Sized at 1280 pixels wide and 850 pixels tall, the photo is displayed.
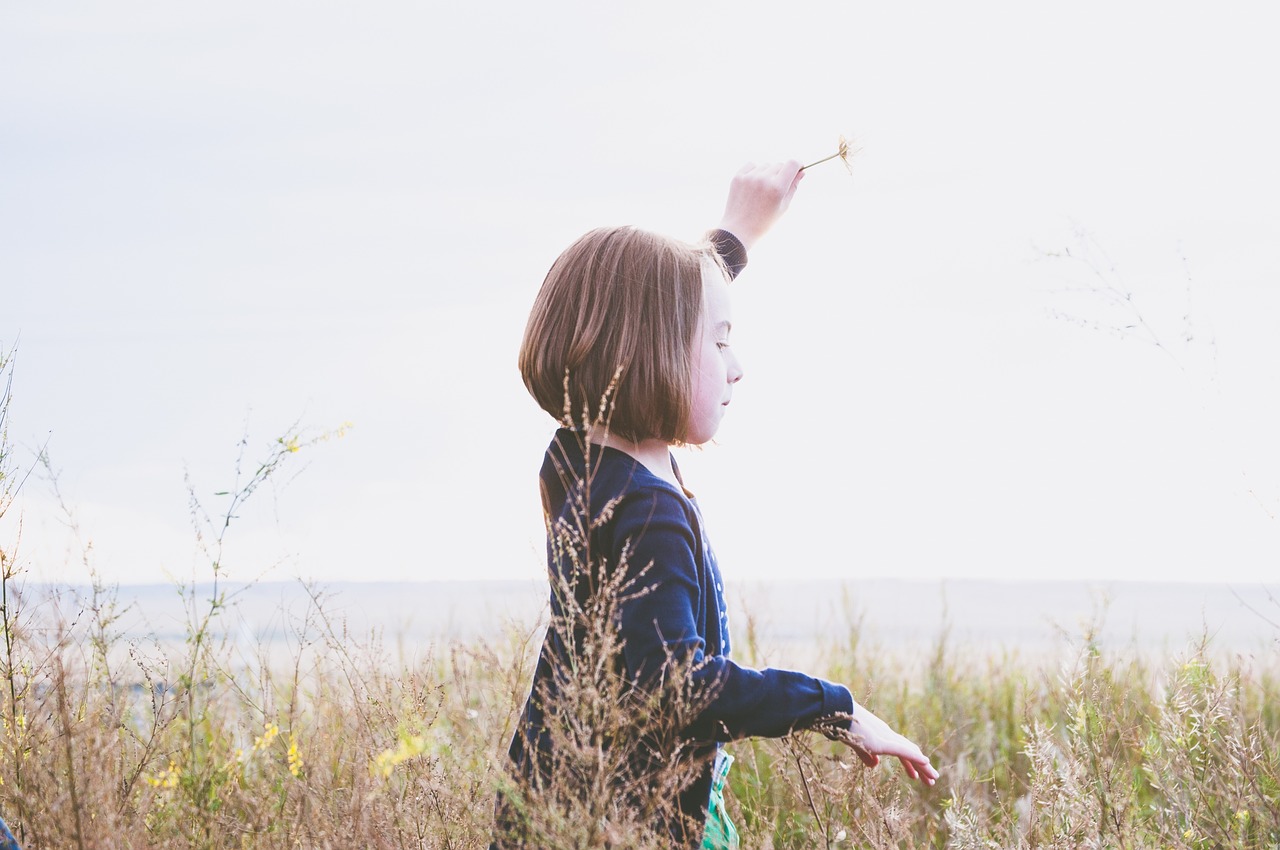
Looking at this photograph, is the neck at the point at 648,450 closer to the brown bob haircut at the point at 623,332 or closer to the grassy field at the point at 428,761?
the brown bob haircut at the point at 623,332

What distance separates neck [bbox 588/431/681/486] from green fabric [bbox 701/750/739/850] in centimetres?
59

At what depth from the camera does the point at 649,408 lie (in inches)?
89.4

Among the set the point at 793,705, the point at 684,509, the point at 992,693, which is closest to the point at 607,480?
the point at 684,509

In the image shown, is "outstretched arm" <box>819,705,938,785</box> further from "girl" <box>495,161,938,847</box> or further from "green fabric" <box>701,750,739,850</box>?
"green fabric" <box>701,750,739,850</box>

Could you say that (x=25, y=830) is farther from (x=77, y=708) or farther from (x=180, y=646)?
(x=180, y=646)

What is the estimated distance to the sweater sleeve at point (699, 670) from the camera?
6.54 feet

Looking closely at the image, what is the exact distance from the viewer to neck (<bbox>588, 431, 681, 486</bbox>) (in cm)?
231

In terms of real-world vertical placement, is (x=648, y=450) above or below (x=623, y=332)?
below

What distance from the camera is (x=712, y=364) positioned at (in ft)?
7.72

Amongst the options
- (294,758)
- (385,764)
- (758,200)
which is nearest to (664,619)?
(385,764)

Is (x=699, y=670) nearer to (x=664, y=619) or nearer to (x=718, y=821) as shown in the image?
(x=664, y=619)

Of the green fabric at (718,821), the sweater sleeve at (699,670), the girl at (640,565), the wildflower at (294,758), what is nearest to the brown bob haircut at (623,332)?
the girl at (640,565)

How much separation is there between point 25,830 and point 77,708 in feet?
1.67

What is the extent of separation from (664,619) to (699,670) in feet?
0.36
